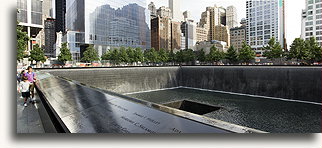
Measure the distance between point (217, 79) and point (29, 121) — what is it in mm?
11992

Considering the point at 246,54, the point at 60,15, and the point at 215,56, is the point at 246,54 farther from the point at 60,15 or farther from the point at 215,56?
the point at 60,15

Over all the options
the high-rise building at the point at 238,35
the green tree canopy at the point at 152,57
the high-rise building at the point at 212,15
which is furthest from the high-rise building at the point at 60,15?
the high-rise building at the point at 212,15

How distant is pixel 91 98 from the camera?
285cm

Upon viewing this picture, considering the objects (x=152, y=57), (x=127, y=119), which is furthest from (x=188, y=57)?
(x=127, y=119)

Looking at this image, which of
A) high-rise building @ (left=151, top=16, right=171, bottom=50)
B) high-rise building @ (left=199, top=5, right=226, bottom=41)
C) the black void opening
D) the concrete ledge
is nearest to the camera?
the concrete ledge

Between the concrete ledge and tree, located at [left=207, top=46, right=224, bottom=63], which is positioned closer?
the concrete ledge

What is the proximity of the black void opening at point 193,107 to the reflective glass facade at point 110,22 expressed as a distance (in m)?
30.1

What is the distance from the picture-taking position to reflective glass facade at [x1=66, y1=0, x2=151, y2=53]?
35562 millimetres

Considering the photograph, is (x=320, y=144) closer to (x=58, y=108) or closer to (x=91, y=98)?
(x=91, y=98)

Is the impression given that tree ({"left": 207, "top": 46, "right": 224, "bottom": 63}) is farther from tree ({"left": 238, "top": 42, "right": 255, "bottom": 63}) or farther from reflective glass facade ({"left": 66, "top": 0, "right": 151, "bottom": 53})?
reflective glass facade ({"left": 66, "top": 0, "right": 151, "bottom": 53})

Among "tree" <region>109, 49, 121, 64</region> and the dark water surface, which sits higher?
"tree" <region>109, 49, 121, 64</region>

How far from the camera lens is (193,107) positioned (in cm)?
927

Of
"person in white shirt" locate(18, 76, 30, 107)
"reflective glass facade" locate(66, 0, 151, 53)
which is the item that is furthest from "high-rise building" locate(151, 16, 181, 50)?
"person in white shirt" locate(18, 76, 30, 107)

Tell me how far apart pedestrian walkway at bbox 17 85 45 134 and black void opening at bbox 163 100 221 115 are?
5886 millimetres
